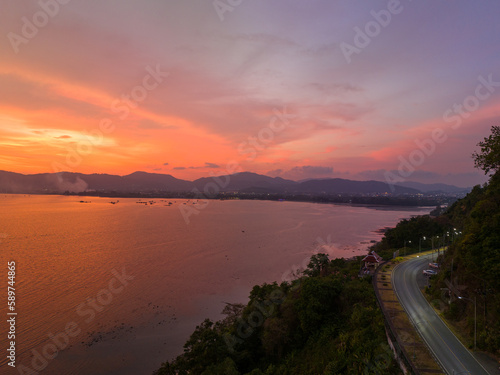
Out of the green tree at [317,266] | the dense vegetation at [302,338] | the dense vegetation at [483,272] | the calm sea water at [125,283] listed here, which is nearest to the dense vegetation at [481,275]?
the dense vegetation at [483,272]

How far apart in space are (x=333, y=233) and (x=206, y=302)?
43316 millimetres

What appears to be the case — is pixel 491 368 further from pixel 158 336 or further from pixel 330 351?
pixel 158 336

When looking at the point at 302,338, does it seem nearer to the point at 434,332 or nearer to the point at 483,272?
the point at 434,332

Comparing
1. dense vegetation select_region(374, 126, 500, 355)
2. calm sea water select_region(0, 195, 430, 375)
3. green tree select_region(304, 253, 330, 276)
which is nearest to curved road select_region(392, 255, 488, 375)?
dense vegetation select_region(374, 126, 500, 355)

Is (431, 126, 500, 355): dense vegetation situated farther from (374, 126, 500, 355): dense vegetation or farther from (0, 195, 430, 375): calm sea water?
(0, 195, 430, 375): calm sea water

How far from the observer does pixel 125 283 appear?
27.9 meters

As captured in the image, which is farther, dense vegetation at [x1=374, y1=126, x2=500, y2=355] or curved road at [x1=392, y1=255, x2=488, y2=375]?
dense vegetation at [x1=374, y1=126, x2=500, y2=355]

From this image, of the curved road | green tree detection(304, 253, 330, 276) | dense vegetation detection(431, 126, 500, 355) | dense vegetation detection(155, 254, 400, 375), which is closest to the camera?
the curved road

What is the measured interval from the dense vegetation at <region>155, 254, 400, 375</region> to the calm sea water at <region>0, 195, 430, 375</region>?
15.7 ft

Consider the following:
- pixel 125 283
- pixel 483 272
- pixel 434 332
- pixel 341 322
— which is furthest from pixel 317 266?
pixel 125 283

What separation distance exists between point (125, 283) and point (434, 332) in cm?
2733

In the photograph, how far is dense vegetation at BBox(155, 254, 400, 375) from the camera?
40.2ft

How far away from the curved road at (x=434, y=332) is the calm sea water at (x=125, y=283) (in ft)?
46.7

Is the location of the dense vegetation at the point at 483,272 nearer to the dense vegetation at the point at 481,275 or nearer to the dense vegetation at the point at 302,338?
the dense vegetation at the point at 481,275
